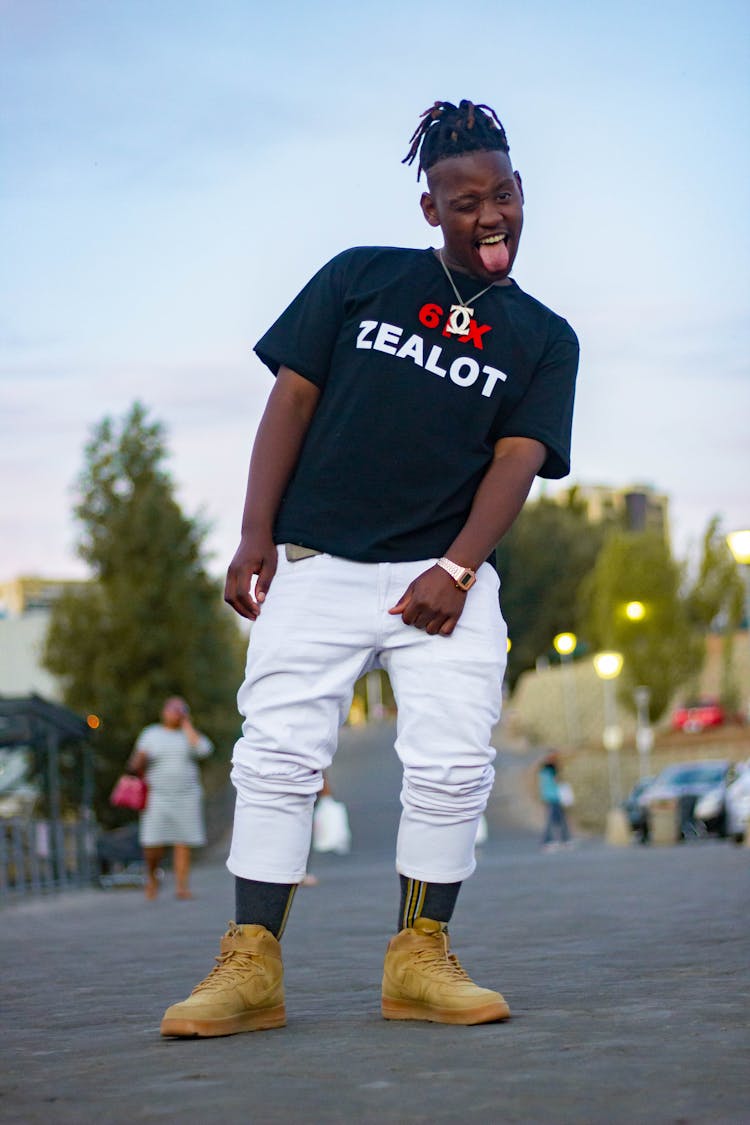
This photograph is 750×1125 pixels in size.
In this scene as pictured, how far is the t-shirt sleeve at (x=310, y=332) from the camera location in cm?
380

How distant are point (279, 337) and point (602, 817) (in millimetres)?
41230

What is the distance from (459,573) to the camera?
363cm

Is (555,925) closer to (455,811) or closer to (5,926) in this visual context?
(455,811)

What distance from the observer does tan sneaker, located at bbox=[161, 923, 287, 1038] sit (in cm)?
331

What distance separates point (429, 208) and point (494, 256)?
274 millimetres

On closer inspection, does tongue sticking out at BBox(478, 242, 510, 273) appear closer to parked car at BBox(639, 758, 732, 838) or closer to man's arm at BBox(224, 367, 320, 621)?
man's arm at BBox(224, 367, 320, 621)

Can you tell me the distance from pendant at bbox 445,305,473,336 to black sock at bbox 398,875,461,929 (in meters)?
1.27

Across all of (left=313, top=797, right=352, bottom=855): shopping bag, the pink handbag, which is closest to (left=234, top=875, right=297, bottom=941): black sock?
the pink handbag

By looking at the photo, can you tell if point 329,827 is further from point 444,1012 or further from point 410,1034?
point 410,1034

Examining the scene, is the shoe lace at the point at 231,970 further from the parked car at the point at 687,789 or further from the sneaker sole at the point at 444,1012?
the parked car at the point at 687,789

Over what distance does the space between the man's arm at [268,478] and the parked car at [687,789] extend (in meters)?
24.7

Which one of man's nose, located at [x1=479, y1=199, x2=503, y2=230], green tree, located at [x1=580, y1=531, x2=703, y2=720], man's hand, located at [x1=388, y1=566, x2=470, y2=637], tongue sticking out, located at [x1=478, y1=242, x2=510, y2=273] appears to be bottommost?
man's hand, located at [x1=388, y1=566, x2=470, y2=637]

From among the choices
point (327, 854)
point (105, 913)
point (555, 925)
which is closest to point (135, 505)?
point (327, 854)

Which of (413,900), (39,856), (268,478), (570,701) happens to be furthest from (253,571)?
(570,701)
